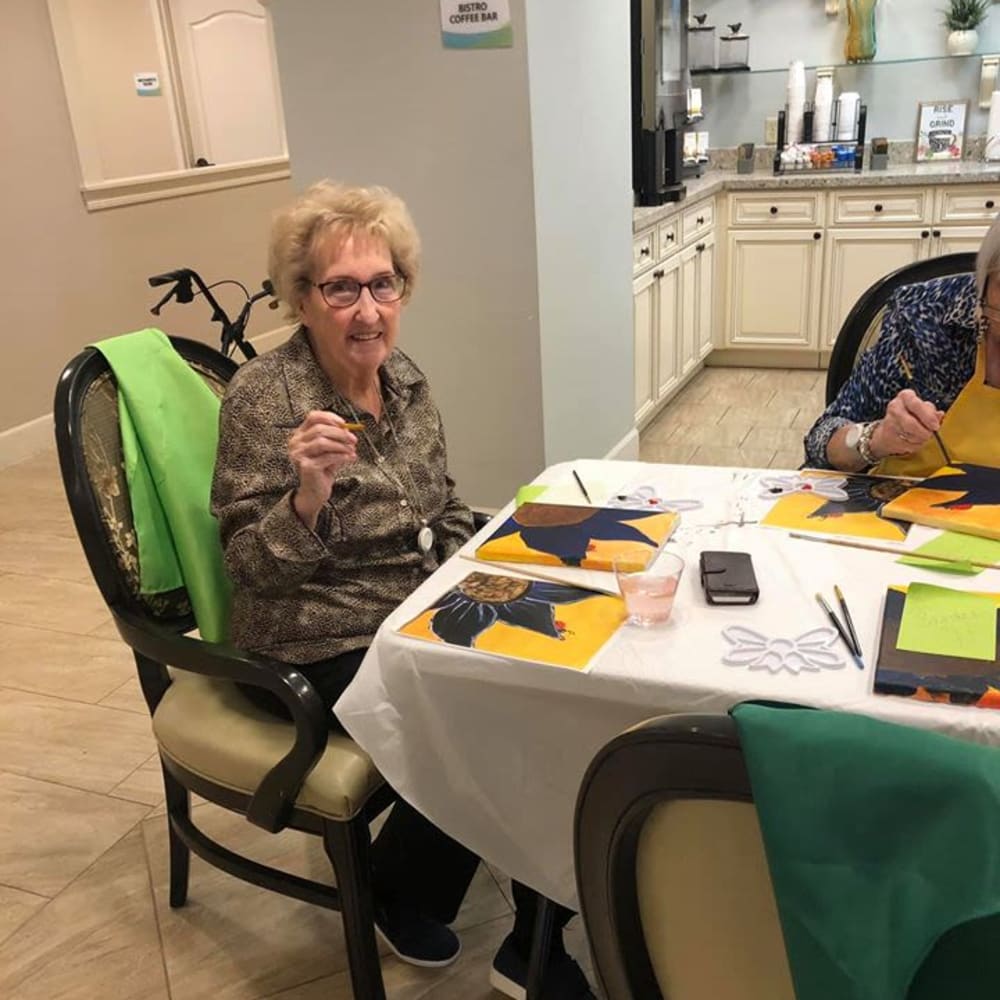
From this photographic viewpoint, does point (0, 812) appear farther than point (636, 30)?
No

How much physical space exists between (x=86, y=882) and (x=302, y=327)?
1186mm

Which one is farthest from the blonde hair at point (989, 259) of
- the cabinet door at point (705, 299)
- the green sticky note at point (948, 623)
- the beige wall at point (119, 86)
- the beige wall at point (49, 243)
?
the beige wall at point (119, 86)

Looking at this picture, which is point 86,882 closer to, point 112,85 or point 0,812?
point 0,812

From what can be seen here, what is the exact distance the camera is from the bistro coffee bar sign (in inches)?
104

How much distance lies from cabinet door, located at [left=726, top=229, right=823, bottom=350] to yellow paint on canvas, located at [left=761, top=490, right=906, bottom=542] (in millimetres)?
3641

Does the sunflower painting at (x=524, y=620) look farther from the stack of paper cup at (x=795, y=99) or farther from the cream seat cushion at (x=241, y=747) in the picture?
the stack of paper cup at (x=795, y=99)

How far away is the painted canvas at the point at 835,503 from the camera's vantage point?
1.37 m

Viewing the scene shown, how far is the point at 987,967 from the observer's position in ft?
1.74

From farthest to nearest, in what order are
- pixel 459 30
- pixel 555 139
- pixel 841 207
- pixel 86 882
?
pixel 841 207 < pixel 555 139 < pixel 459 30 < pixel 86 882

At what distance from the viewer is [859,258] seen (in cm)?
471

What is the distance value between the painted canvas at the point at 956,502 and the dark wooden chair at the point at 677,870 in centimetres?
80

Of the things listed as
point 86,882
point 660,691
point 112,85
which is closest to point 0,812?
point 86,882

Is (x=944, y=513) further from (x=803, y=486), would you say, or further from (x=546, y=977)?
(x=546, y=977)

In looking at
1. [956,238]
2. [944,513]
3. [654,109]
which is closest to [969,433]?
[944,513]
